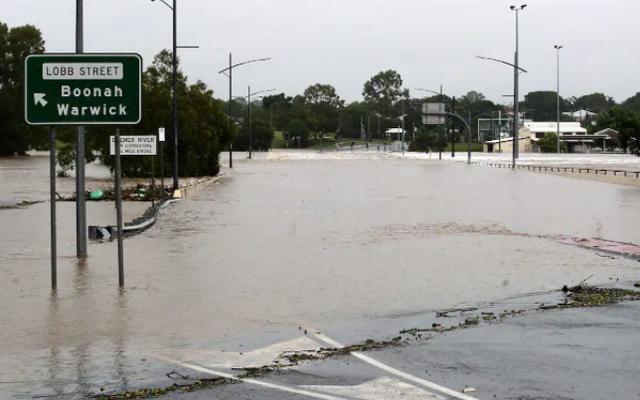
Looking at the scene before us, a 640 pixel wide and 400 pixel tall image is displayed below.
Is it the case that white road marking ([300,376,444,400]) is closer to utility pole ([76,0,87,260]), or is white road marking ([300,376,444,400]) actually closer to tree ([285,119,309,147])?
utility pole ([76,0,87,260])

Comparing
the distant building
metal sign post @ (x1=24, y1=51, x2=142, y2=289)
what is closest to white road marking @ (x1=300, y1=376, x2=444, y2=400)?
metal sign post @ (x1=24, y1=51, x2=142, y2=289)

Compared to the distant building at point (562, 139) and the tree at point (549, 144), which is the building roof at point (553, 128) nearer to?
the distant building at point (562, 139)

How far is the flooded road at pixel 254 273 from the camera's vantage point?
31.2 ft

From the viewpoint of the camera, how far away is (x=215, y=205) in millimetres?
30156

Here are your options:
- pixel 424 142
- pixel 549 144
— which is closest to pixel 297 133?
pixel 424 142

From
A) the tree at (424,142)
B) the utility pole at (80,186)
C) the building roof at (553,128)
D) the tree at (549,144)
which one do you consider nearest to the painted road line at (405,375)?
the utility pole at (80,186)

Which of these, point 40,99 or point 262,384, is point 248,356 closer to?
point 262,384

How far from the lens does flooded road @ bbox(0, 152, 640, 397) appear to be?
951 centimetres

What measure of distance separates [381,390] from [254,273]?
294 inches

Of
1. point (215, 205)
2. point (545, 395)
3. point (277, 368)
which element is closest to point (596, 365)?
point (545, 395)

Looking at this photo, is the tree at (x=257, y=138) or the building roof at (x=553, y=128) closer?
the tree at (x=257, y=138)

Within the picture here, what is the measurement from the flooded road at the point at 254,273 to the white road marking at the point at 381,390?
1.61 meters

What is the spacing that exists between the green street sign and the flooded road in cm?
229

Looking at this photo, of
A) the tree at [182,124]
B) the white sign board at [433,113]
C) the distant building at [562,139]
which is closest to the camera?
the tree at [182,124]
